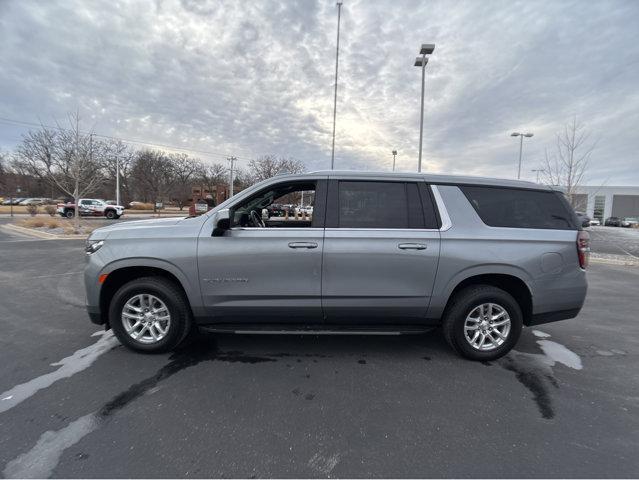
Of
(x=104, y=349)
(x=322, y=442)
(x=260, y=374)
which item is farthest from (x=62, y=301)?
(x=322, y=442)

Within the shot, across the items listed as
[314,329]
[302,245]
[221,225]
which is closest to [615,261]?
[314,329]

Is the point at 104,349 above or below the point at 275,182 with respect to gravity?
below

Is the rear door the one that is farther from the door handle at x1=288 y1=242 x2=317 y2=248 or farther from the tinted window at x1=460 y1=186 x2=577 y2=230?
the tinted window at x1=460 y1=186 x2=577 y2=230

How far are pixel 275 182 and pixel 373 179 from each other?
3.46ft

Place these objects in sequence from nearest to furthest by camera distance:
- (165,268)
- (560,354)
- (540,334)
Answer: (165,268) → (560,354) → (540,334)

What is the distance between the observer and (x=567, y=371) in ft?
11.8

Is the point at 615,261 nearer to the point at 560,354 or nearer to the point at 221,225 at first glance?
the point at 560,354

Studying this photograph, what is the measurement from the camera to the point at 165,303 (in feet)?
11.9

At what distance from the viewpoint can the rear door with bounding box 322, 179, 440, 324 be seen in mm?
3508

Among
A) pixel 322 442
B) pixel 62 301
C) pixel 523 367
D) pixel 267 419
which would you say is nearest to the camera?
pixel 322 442

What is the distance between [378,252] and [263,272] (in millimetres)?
1180

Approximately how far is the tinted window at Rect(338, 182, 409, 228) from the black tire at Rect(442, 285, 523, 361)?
39.5 inches

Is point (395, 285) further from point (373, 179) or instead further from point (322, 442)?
point (322, 442)

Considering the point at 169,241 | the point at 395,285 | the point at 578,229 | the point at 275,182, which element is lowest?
the point at 395,285
